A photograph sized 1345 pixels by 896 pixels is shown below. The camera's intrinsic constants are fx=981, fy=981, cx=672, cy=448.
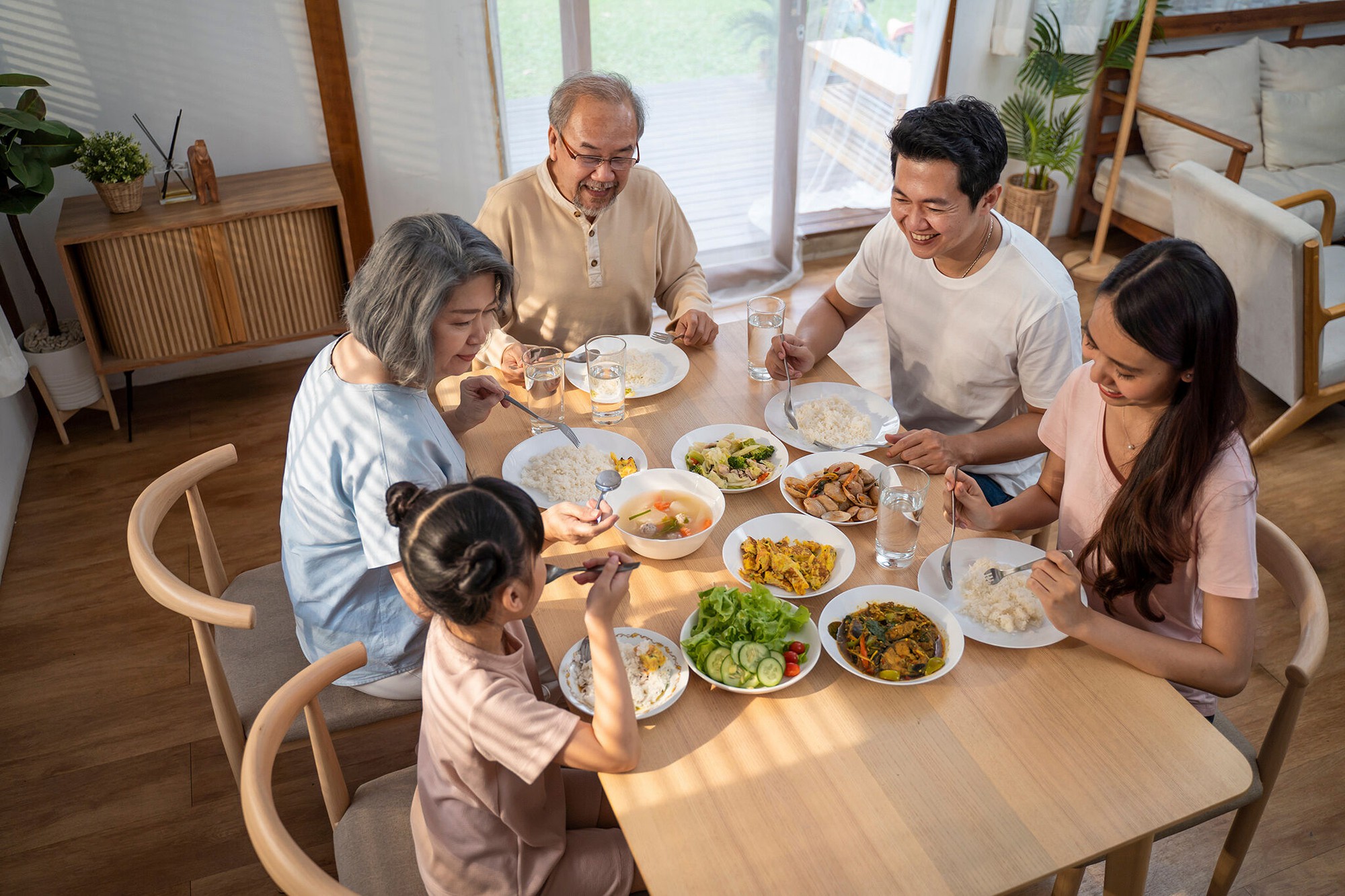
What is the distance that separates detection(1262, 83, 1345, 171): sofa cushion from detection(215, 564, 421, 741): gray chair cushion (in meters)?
4.75

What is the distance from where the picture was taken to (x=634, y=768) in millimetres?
1385

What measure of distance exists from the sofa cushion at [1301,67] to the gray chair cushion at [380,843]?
5074mm

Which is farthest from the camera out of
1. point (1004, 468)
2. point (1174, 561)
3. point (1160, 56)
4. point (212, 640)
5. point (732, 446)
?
point (1160, 56)

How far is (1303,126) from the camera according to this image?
15.1 ft

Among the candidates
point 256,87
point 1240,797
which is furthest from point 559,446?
point 256,87

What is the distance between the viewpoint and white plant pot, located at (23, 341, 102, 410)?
11.4 ft

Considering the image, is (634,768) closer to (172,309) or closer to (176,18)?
(172,309)

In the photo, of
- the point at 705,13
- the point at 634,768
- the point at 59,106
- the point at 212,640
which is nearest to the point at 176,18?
the point at 59,106

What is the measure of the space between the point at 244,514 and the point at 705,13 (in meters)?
2.69

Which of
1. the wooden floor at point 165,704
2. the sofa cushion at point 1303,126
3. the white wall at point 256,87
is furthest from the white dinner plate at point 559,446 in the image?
the sofa cushion at point 1303,126

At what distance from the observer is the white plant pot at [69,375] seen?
136 inches

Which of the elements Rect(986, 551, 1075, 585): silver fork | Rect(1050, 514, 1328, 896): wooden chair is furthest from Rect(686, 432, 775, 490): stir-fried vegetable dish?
Rect(1050, 514, 1328, 896): wooden chair

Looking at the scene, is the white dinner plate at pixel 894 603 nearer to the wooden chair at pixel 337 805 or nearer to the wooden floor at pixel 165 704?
the wooden floor at pixel 165 704

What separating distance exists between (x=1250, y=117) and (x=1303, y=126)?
0.77 ft
